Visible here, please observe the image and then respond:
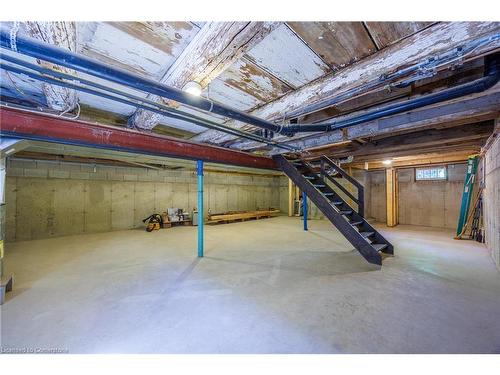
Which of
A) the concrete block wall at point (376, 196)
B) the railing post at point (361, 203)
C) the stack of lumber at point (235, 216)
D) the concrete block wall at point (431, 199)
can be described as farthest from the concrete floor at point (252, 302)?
the concrete block wall at point (376, 196)

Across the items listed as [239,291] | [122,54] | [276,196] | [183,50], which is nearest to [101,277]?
[239,291]

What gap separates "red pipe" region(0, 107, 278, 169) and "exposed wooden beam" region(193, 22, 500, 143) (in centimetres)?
178

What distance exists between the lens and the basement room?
131cm

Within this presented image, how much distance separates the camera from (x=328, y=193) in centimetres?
424

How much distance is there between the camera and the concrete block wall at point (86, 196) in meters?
4.75

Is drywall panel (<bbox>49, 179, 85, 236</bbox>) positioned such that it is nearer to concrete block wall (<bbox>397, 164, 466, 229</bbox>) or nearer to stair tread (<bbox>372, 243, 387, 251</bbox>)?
stair tread (<bbox>372, 243, 387, 251</bbox>)

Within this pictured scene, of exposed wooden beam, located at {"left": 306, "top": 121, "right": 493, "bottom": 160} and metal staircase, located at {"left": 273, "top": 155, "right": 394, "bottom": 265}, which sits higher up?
exposed wooden beam, located at {"left": 306, "top": 121, "right": 493, "bottom": 160}

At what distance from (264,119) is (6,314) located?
122 inches

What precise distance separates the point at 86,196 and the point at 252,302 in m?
5.81

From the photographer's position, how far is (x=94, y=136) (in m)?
2.38

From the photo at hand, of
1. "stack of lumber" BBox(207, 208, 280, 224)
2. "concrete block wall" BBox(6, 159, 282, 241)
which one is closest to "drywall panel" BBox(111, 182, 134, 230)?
"concrete block wall" BBox(6, 159, 282, 241)

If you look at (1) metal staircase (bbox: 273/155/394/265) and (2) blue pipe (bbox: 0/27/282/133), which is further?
(1) metal staircase (bbox: 273/155/394/265)

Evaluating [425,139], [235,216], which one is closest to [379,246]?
[425,139]

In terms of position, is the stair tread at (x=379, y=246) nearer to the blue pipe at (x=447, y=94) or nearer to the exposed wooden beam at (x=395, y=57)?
the blue pipe at (x=447, y=94)
